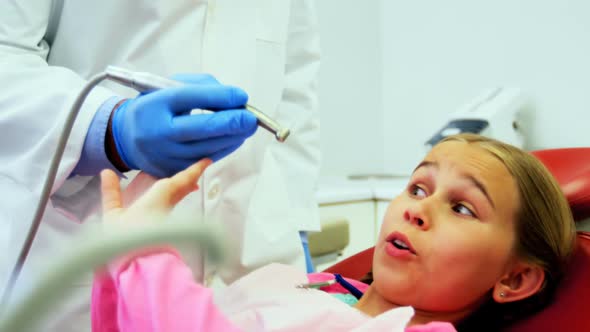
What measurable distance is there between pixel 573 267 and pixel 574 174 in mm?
195

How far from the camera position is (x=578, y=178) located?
3.47 ft

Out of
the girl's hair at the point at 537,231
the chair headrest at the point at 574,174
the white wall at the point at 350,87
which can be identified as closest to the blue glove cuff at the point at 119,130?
the girl's hair at the point at 537,231

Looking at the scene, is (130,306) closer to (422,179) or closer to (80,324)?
(80,324)

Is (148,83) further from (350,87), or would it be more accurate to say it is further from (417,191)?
(350,87)

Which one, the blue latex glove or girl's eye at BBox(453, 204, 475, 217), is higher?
the blue latex glove

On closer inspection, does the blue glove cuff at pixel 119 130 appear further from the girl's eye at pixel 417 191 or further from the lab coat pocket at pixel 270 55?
the girl's eye at pixel 417 191

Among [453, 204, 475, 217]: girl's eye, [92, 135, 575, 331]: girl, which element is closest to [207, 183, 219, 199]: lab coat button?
[92, 135, 575, 331]: girl

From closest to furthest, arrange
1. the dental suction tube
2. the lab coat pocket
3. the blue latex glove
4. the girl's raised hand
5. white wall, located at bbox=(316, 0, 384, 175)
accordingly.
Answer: the dental suction tube < the girl's raised hand < the blue latex glove < the lab coat pocket < white wall, located at bbox=(316, 0, 384, 175)

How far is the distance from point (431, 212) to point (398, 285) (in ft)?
0.46

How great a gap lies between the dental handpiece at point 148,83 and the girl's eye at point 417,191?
0.41m

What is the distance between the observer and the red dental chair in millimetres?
909

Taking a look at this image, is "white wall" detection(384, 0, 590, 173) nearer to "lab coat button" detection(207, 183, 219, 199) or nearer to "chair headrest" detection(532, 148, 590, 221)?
"chair headrest" detection(532, 148, 590, 221)

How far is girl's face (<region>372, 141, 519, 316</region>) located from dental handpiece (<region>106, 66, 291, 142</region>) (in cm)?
35

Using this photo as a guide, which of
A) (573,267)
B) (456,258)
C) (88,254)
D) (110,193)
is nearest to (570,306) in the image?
(573,267)
